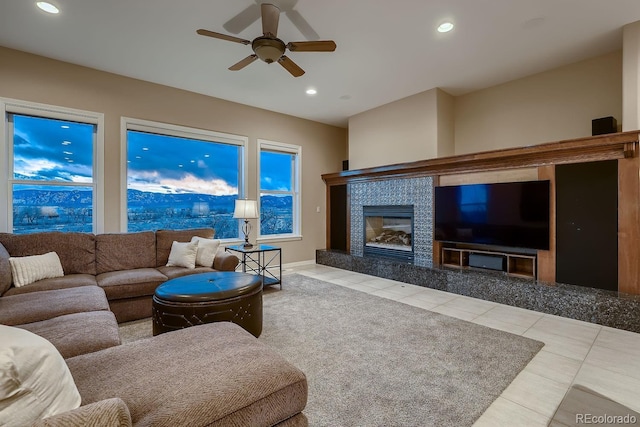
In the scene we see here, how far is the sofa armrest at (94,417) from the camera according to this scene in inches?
30.5

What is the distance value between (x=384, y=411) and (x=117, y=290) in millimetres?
2730

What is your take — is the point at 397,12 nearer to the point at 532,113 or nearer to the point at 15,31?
the point at 532,113

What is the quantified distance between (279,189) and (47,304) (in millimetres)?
4118

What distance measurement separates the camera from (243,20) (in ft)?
9.71

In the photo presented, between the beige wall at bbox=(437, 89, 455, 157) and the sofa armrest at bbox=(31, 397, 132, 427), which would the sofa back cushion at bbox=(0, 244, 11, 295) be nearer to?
the sofa armrest at bbox=(31, 397, 132, 427)

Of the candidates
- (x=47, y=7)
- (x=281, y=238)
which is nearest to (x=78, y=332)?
(x=47, y=7)

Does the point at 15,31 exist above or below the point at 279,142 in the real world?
above

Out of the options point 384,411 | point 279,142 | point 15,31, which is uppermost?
point 15,31

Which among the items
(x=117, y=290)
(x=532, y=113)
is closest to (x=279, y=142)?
(x=117, y=290)

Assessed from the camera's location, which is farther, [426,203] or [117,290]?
[426,203]

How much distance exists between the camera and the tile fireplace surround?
9.48 feet

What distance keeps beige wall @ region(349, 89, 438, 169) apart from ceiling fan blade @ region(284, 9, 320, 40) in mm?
2322

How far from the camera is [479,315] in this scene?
328 cm

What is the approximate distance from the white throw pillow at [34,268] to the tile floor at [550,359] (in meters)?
3.69
